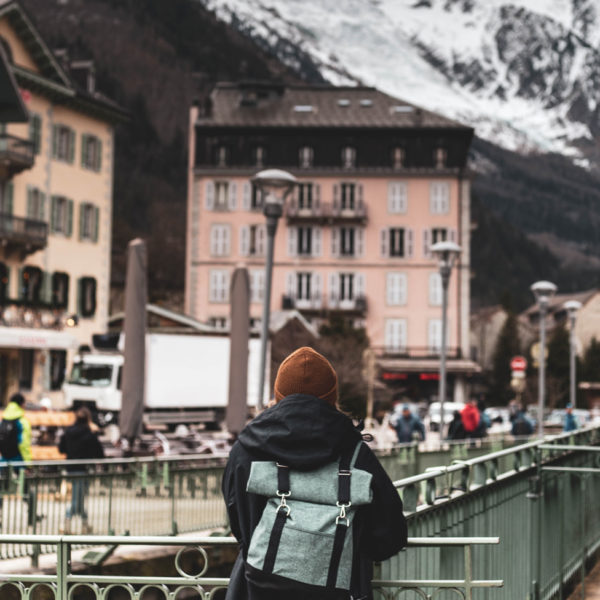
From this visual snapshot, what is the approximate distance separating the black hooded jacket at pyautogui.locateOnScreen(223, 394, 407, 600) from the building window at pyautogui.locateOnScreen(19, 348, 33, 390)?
42.2 m

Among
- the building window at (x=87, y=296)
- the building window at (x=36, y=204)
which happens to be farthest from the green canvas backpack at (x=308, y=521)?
the building window at (x=87, y=296)

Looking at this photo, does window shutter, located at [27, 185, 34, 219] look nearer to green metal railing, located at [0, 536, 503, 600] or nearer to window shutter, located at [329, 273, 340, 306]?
window shutter, located at [329, 273, 340, 306]

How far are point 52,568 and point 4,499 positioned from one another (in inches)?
56.5

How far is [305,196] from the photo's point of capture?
235ft

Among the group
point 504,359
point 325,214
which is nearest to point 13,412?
point 325,214

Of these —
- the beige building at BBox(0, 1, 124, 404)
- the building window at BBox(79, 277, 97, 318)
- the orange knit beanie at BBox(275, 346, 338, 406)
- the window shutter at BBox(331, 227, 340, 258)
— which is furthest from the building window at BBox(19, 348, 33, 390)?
the orange knit beanie at BBox(275, 346, 338, 406)

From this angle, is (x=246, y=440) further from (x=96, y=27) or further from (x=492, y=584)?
(x=96, y=27)

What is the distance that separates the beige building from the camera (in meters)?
44.6

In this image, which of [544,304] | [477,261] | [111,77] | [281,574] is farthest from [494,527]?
[477,261]

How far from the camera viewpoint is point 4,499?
1395 cm

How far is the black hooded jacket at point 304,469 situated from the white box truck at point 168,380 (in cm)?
3040

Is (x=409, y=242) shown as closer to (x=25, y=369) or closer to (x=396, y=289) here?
(x=396, y=289)

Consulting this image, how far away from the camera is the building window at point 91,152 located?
5062 cm

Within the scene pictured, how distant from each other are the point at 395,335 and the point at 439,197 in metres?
8.41
